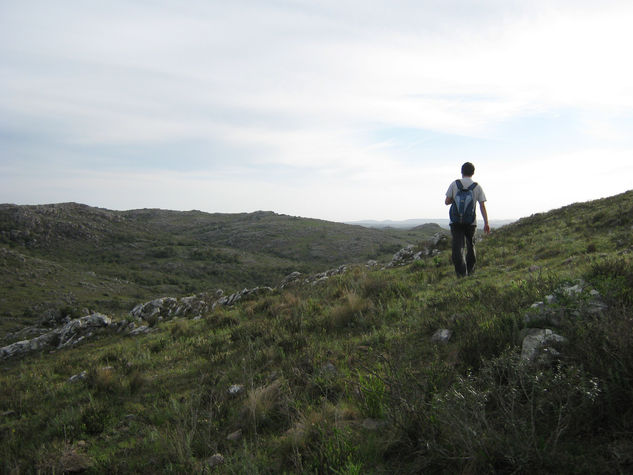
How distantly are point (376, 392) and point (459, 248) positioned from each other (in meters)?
4.92

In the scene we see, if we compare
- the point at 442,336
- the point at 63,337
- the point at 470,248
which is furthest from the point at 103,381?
the point at 63,337

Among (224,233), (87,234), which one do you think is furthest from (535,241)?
(224,233)

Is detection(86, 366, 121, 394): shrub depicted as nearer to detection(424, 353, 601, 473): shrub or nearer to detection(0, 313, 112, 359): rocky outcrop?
detection(424, 353, 601, 473): shrub

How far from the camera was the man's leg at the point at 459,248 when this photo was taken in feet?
23.0

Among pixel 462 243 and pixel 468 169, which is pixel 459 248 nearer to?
pixel 462 243

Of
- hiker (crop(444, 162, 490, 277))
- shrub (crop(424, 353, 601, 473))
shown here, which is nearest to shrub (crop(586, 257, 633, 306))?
shrub (crop(424, 353, 601, 473))

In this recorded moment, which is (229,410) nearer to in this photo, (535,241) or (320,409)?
(320,409)

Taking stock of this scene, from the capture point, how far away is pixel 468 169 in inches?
266

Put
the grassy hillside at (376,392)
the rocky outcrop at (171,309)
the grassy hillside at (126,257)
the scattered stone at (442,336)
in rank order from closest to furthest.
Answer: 1. the grassy hillside at (376,392)
2. the scattered stone at (442,336)
3. the rocky outcrop at (171,309)
4. the grassy hillside at (126,257)

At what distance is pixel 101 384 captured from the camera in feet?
17.1

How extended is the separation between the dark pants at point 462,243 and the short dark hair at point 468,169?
3.51 ft

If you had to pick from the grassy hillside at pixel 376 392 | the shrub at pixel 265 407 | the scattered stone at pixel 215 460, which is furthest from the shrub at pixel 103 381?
the scattered stone at pixel 215 460

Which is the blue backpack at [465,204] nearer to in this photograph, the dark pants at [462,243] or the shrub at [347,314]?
the dark pants at [462,243]

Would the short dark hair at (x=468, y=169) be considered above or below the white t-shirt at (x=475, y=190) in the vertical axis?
above
